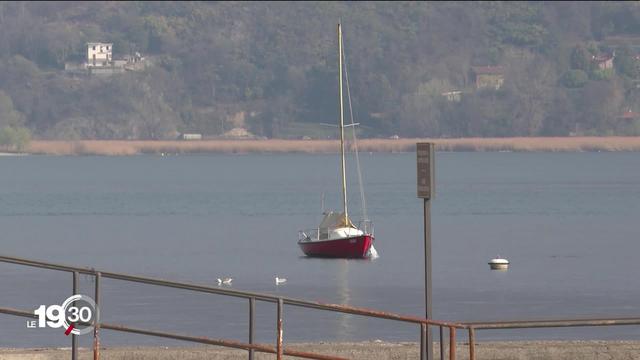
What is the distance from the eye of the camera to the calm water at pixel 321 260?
153 ft

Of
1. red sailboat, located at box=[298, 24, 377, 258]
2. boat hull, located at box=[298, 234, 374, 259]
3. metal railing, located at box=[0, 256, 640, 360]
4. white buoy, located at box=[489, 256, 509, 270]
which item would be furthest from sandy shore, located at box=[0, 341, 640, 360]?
red sailboat, located at box=[298, 24, 377, 258]

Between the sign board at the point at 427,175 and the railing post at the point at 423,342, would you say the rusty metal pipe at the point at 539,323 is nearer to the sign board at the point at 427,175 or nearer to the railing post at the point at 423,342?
the railing post at the point at 423,342

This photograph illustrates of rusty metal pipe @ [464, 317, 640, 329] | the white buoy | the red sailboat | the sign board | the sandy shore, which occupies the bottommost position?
the sandy shore

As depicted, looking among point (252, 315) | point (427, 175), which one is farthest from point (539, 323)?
point (252, 315)

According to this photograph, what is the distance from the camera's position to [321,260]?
2972 inches

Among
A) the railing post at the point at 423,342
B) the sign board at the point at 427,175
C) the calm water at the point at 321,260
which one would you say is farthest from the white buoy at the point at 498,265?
the railing post at the point at 423,342

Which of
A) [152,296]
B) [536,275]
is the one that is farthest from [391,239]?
[152,296]

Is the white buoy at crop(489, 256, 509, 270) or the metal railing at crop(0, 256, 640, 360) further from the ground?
the metal railing at crop(0, 256, 640, 360)

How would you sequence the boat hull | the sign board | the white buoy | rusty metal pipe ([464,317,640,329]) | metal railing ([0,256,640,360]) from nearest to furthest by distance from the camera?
metal railing ([0,256,640,360]) → rusty metal pipe ([464,317,640,329]) → the sign board → the white buoy → the boat hull

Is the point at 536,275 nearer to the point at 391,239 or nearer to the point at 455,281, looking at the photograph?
the point at 455,281

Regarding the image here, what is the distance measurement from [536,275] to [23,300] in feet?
80.9

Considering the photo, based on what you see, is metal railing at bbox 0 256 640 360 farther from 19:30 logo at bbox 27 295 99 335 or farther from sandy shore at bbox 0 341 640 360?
sandy shore at bbox 0 341 640 360

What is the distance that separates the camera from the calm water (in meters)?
46.5

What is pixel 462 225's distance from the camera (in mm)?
117250
